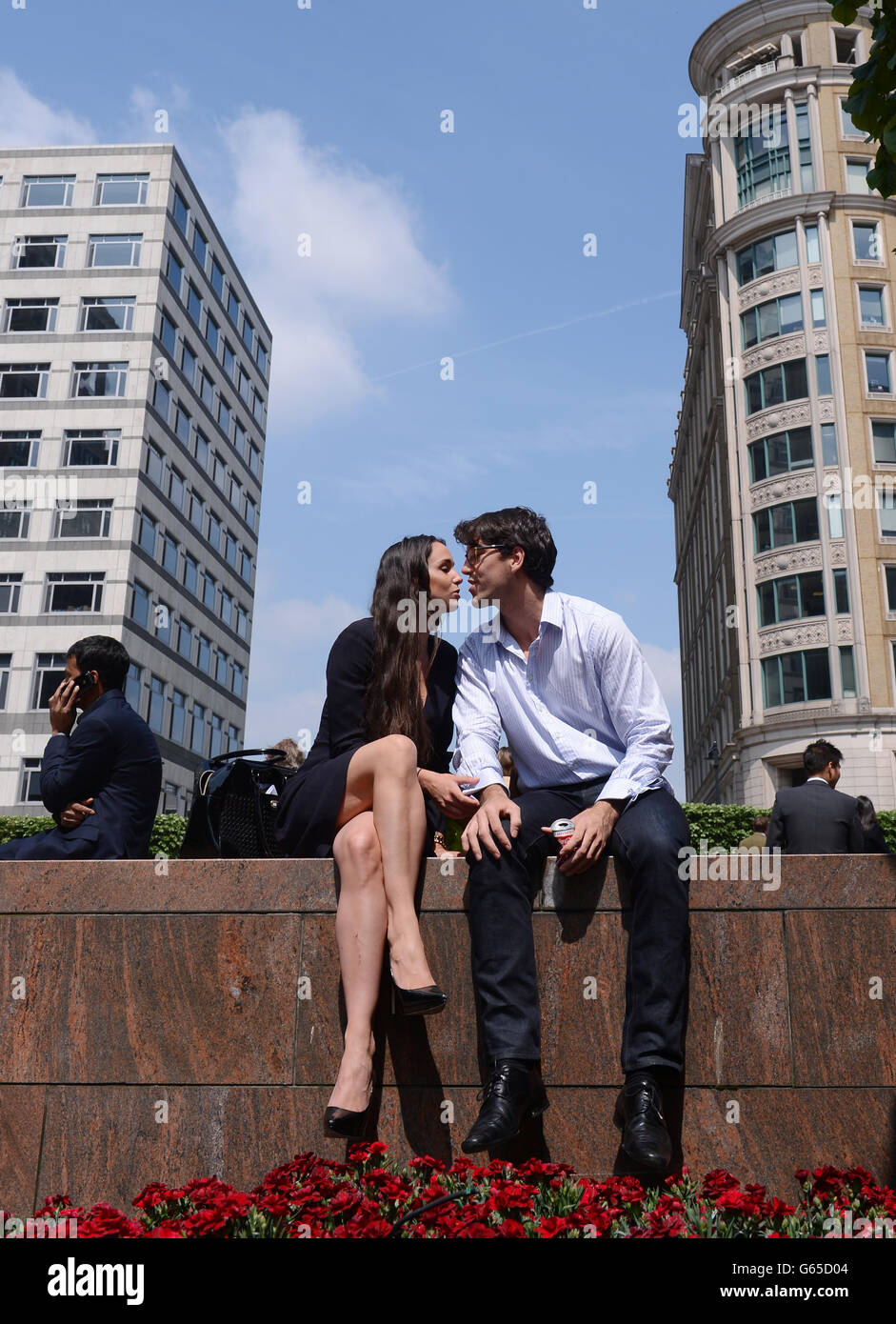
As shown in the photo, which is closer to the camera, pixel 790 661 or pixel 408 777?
pixel 408 777

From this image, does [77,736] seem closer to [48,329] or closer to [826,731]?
[826,731]

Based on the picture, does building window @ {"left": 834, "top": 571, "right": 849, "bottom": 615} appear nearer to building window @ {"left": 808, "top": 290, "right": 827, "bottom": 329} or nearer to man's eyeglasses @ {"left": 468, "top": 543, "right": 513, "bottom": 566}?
building window @ {"left": 808, "top": 290, "right": 827, "bottom": 329}

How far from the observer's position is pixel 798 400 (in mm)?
37750

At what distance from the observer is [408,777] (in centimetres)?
396

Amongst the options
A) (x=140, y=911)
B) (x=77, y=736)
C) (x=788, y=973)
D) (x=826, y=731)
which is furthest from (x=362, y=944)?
(x=826, y=731)

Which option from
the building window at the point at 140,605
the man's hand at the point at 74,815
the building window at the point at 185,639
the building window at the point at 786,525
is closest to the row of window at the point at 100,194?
the building window at the point at 140,605

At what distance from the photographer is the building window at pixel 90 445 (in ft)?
148

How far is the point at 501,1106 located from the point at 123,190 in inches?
2046

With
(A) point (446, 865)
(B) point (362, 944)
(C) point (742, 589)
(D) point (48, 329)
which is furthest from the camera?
(D) point (48, 329)

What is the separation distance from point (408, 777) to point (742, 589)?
1461 inches

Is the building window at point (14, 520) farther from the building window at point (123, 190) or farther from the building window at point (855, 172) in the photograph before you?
the building window at point (855, 172)

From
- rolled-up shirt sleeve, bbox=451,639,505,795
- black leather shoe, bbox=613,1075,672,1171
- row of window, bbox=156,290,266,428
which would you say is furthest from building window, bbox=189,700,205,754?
black leather shoe, bbox=613,1075,672,1171

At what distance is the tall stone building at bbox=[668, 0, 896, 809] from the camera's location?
116 ft
